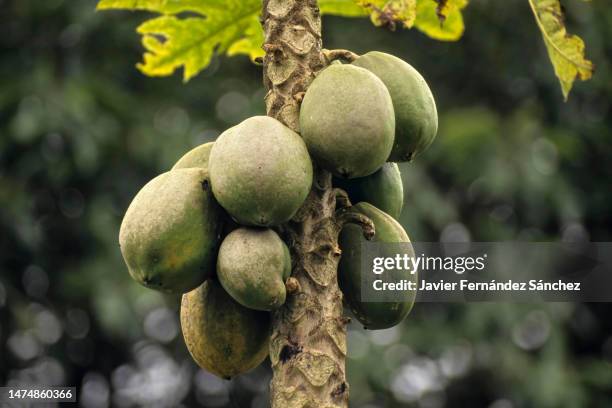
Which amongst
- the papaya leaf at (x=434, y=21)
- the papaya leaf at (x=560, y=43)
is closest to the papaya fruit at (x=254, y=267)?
the papaya leaf at (x=560, y=43)

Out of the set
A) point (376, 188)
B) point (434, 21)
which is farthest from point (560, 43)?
point (376, 188)

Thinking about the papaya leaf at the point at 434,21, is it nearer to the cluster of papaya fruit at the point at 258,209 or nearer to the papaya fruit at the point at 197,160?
the cluster of papaya fruit at the point at 258,209

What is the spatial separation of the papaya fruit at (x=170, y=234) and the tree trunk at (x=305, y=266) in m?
0.18

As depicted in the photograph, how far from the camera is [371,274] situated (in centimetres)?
227

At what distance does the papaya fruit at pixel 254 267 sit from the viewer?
7.00ft

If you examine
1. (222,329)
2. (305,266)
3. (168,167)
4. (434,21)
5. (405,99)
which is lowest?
(168,167)

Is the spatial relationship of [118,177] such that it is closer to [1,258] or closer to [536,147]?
[1,258]

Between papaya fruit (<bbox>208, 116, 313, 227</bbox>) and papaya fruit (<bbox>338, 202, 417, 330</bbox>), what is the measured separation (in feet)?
0.63

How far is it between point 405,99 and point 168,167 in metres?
5.57

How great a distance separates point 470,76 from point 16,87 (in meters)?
3.97

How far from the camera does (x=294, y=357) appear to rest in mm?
2086

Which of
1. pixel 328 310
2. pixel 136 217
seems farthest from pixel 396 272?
pixel 136 217

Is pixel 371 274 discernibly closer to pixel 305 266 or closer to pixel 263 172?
pixel 305 266

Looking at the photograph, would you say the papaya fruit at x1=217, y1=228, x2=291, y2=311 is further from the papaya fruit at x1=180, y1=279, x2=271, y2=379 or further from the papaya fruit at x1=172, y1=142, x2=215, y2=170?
the papaya fruit at x1=172, y1=142, x2=215, y2=170
